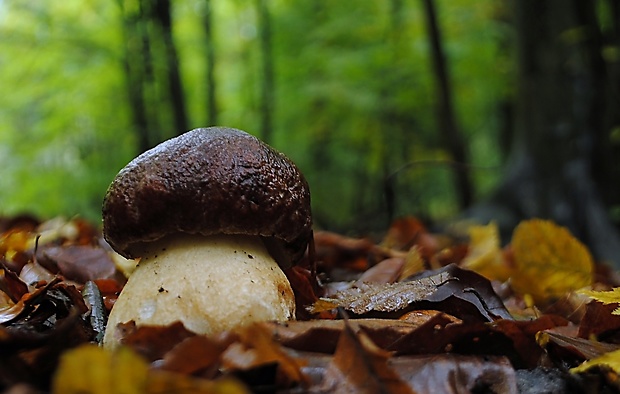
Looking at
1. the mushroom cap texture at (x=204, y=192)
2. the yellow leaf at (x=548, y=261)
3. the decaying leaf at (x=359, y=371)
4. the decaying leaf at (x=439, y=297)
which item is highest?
the mushroom cap texture at (x=204, y=192)

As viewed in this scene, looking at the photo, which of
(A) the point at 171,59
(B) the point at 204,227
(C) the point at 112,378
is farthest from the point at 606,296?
(A) the point at 171,59

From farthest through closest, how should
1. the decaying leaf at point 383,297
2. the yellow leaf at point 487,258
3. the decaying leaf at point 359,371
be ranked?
the yellow leaf at point 487,258
the decaying leaf at point 383,297
the decaying leaf at point 359,371

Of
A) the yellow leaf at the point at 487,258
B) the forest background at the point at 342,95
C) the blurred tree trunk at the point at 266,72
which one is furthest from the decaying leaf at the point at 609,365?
the blurred tree trunk at the point at 266,72

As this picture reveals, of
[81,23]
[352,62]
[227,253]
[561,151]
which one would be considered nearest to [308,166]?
[352,62]

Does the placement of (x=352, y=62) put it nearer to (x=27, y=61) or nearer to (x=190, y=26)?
(x=190, y=26)

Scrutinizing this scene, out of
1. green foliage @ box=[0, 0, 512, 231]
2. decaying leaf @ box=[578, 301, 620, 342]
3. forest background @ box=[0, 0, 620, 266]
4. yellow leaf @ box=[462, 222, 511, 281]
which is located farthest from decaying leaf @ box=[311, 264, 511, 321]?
green foliage @ box=[0, 0, 512, 231]

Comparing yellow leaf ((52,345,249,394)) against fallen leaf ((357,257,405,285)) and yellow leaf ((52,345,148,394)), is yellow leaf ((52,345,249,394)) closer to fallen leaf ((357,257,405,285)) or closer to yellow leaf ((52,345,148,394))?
yellow leaf ((52,345,148,394))

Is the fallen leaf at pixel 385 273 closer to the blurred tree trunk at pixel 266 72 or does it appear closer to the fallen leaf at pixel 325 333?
the fallen leaf at pixel 325 333
